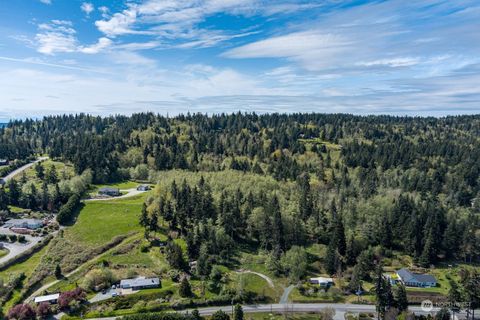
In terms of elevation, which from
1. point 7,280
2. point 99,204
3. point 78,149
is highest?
point 78,149

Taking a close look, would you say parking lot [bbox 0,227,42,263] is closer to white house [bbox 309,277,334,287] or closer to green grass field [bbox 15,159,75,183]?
green grass field [bbox 15,159,75,183]

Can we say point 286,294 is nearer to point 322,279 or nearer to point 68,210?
point 322,279

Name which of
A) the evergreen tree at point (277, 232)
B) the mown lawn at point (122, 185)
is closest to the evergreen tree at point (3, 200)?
the mown lawn at point (122, 185)

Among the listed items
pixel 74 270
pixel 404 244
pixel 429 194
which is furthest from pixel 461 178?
pixel 74 270

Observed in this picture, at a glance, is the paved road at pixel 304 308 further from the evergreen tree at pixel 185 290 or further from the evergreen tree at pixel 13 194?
the evergreen tree at pixel 13 194

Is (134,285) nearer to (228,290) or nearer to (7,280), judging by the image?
(228,290)

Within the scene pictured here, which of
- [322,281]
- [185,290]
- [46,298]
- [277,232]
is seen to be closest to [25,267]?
[46,298]
